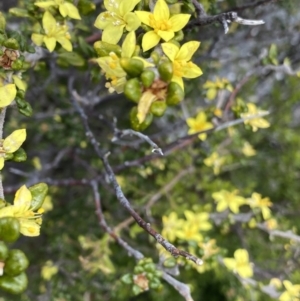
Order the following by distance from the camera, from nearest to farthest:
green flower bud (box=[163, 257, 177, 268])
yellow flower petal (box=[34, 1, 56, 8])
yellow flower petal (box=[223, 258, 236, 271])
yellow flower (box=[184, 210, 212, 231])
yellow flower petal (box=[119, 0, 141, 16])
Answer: yellow flower petal (box=[119, 0, 141, 16])
yellow flower petal (box=[34, 1, 56, 8])
green flower bud (box=[163, 257, 177, 268])
yellow flower petal (box=[223, 258, 236, 271])
yellow flower (box=[184, 210, 212, 231])

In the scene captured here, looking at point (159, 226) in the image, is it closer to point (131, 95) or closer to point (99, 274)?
point (99, 274)

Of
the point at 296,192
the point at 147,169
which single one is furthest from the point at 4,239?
the point at 296,192

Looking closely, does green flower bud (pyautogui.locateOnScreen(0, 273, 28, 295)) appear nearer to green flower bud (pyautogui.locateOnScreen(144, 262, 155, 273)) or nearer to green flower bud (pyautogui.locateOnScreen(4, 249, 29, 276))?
green flower bud (pyautogui.locateOnScreen(4, 249, 29, 276))

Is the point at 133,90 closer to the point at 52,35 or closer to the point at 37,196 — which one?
the point at 37,196

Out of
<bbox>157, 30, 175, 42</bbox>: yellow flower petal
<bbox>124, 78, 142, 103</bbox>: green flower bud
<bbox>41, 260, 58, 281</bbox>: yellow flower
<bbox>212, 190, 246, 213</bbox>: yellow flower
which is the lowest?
<bbox>41, 260, 58, 281</bbox>: yellow flower

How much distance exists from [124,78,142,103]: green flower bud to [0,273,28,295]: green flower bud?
349 mm

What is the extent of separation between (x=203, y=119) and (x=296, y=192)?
908 millimetres

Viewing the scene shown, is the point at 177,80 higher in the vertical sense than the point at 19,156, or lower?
higher

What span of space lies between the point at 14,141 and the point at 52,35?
0.35m

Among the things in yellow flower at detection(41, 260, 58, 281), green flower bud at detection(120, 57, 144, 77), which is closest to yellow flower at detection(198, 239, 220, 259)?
yellow flower at detection(41, 260, 58, 281)

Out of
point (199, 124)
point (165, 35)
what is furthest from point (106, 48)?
point (199, 124)

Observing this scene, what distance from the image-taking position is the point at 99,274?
1.78 metres

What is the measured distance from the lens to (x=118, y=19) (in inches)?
36.8

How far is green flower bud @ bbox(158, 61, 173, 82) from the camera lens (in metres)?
0.78
